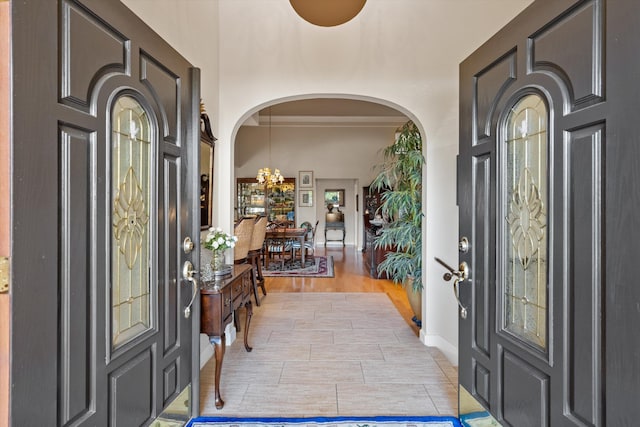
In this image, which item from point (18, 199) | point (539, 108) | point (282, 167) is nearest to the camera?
point (18, 199)

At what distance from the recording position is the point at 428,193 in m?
3.04

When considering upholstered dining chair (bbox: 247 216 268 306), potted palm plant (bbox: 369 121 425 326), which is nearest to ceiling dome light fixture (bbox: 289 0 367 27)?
potted palm plant (bbox: 369 121 425 326)

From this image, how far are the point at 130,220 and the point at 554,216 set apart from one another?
1.55 metres

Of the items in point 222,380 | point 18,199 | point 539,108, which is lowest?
point 222,380

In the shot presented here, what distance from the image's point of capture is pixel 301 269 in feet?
22.3

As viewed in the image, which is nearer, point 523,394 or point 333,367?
point 523,394

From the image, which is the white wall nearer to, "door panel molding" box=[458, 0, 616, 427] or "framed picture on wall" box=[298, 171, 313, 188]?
"door panel molding" box=[458, 0, 616, 427]

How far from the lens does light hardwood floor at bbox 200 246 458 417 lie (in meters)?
2.17

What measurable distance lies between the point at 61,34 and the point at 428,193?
107 inches

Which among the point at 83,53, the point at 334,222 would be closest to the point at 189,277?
the point at 83,53

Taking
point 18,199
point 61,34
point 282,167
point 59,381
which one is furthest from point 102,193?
point 282,167

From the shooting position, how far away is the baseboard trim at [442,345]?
279 centimetres

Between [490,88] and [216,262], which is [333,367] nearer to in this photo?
[216,262]

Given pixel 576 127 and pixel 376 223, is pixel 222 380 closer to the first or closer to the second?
pixel 576 127
